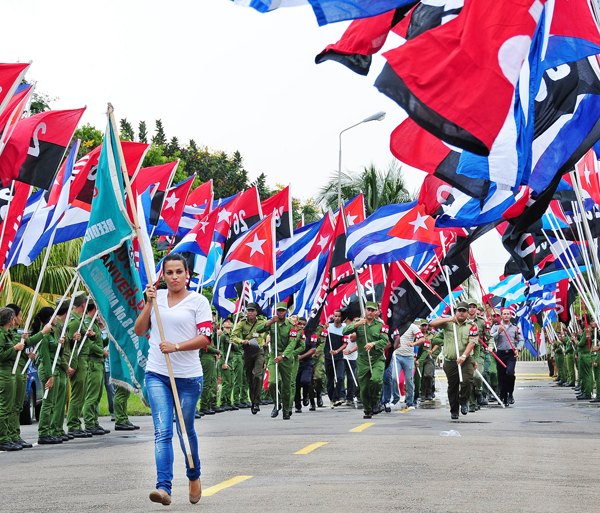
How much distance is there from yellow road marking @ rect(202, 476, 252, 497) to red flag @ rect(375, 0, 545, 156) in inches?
141

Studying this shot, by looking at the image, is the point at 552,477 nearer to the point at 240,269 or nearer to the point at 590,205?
the point at 590,205

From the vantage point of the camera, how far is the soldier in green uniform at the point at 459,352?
59.0 ft

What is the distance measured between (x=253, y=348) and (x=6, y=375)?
28.9 ft

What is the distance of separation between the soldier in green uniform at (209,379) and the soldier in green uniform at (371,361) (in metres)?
3.28

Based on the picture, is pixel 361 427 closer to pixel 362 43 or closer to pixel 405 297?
pixel 405 297

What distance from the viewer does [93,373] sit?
15.7 m

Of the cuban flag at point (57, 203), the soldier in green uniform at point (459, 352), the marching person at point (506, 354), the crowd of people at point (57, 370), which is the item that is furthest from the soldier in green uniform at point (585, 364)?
the cuban flag at point (57, 203)

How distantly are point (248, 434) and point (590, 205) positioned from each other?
619cm

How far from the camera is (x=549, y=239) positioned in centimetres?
1802

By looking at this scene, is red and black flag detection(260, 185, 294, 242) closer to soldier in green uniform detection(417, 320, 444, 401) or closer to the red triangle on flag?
the red triangle on flag

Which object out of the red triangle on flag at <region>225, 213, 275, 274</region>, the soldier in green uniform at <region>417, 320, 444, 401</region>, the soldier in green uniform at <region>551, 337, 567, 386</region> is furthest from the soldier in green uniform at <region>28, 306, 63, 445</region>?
the soldier in green uniform at <region>551, 337, 567, 386</region>

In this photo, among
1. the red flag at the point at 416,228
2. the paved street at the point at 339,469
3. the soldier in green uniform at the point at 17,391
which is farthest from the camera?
the red flag at the point at 416,228

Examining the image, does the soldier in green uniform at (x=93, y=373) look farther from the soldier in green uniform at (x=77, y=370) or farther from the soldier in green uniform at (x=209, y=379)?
the soldier in green uniform at (x=209, y=379)

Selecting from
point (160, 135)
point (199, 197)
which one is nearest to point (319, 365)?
point (199, 197)
